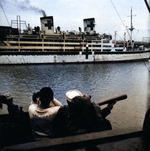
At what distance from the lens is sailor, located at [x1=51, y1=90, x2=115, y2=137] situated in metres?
1.60

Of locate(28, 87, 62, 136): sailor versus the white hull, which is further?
the white hull

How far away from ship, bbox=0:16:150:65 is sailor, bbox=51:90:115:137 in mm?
20490

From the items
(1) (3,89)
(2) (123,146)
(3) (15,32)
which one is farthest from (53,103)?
(3) (15,32)

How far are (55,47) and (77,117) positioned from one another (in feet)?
80.8

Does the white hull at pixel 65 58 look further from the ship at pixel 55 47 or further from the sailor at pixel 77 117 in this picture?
the sailor at pixel 77 117

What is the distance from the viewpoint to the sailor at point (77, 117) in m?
1.60

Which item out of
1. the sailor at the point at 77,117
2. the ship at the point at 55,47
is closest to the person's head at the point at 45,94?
the sailor at the point at 77,117

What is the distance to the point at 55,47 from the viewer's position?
2559 centimetres

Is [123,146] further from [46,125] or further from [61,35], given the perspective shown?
[61,35]

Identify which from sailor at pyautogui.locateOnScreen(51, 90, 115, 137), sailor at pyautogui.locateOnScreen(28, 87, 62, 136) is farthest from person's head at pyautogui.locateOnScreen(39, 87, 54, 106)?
sailor at pyautogui.locateOnScreen(51, 90, 115, 137)

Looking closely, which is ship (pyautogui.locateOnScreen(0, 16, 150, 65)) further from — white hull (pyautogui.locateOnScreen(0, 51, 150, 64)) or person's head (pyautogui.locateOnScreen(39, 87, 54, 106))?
person's head (pyautogui.locateOnScreen(39, 87, 54, 106))

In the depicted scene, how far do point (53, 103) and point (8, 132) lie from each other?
629 mm

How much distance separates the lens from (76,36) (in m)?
27.7

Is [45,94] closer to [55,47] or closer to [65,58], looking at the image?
[65,58]
